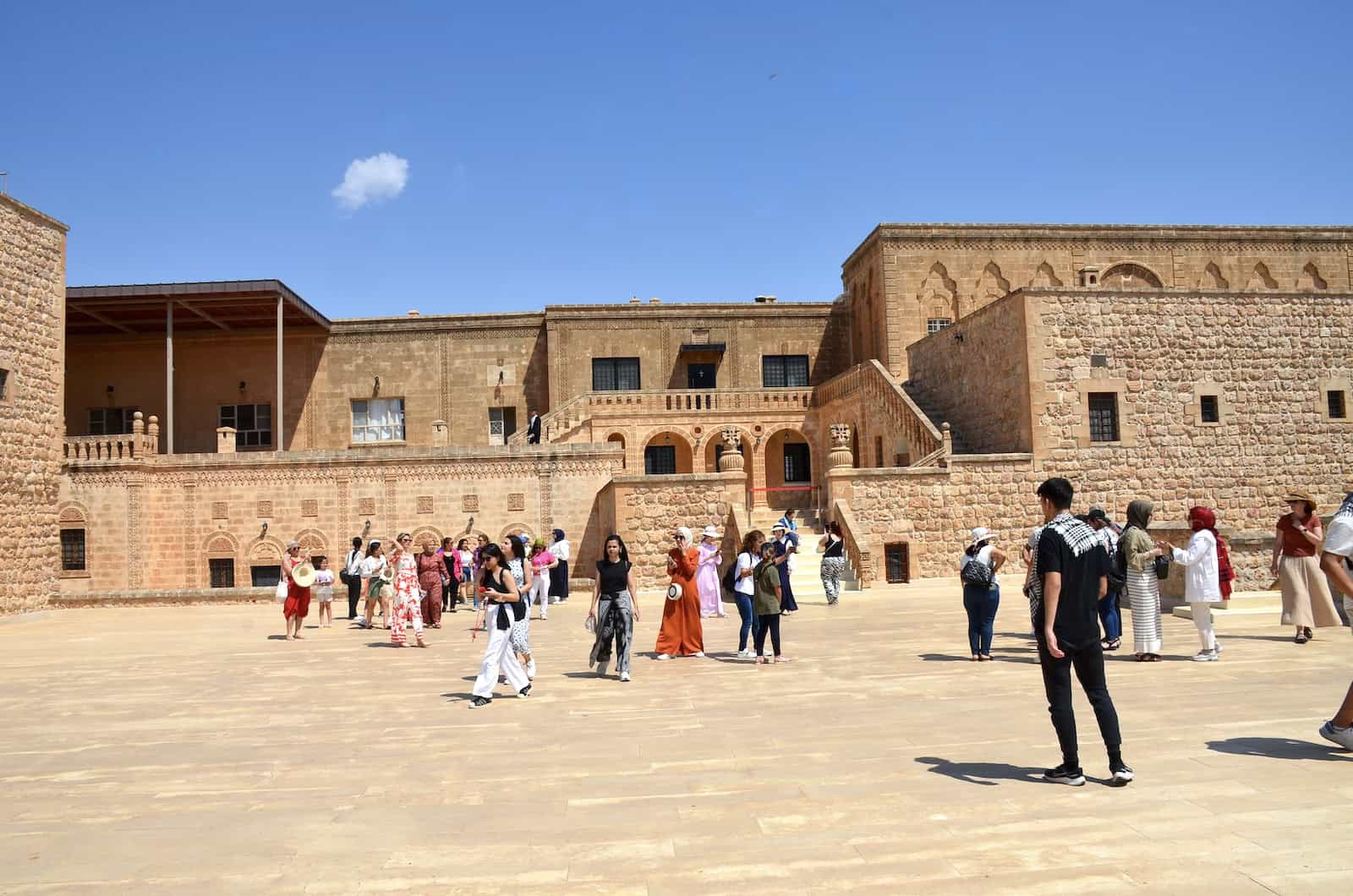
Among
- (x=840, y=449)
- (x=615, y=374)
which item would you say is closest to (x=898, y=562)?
(x=840, y=449)

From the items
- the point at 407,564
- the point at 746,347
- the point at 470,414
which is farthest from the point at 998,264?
the point at 407,564

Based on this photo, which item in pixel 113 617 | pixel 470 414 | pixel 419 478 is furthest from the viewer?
pixel 470 414

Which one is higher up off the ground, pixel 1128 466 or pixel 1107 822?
pixel 1128 466

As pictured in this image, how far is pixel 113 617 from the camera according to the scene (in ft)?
61.1

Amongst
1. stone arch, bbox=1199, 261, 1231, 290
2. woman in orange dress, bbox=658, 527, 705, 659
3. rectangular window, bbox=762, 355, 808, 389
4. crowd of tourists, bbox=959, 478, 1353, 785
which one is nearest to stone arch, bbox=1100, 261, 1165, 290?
stone arch, bbox=1199, 261, 1231, 290

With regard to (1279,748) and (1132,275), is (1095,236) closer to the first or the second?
(1132,275)

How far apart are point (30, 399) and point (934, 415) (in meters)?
21.0

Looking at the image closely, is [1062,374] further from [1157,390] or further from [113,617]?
[113,617]

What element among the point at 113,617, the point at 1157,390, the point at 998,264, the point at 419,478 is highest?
the point at 998,264

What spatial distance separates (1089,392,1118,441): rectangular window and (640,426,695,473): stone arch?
10804 millimetres

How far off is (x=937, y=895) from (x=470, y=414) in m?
27.8

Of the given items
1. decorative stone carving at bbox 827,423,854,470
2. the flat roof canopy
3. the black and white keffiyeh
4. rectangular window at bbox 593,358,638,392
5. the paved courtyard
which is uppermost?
the flat roof canopy

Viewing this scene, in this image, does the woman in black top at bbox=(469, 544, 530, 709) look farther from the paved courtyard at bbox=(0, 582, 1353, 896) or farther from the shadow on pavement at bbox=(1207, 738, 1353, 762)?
the shadow on pavement at bbox=(1207, 738, 1353, 762)

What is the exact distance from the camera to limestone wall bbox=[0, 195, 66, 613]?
66.2 ft
